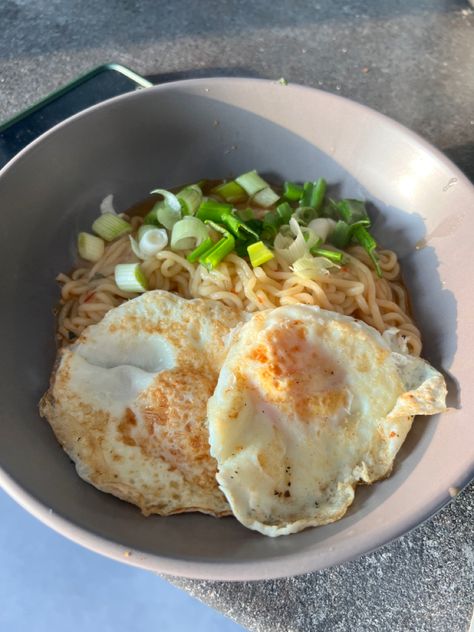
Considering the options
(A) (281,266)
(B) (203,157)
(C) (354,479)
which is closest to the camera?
(C) (354,479)

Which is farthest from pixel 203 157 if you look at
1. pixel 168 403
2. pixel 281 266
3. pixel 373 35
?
pixel 373 35

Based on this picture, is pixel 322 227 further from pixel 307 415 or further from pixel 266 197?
pixel 307 415

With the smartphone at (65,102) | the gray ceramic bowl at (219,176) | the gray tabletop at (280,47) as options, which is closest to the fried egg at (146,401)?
the gray ceramic bowl at (219,176)

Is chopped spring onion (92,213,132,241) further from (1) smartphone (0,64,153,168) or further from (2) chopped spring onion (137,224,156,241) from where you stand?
(1) smartphone (0,64,153,168)

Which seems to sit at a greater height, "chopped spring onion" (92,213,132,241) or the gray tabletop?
the gray tabletop

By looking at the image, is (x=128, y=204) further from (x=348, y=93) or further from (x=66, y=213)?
(x=348, y=93)

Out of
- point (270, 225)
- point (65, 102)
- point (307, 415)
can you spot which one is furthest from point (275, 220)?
point (65, 102)

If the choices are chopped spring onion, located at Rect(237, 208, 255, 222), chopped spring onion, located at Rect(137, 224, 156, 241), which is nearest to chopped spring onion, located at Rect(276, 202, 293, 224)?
chopped spring onion, located at Rect(237, 208, 255, 222)
